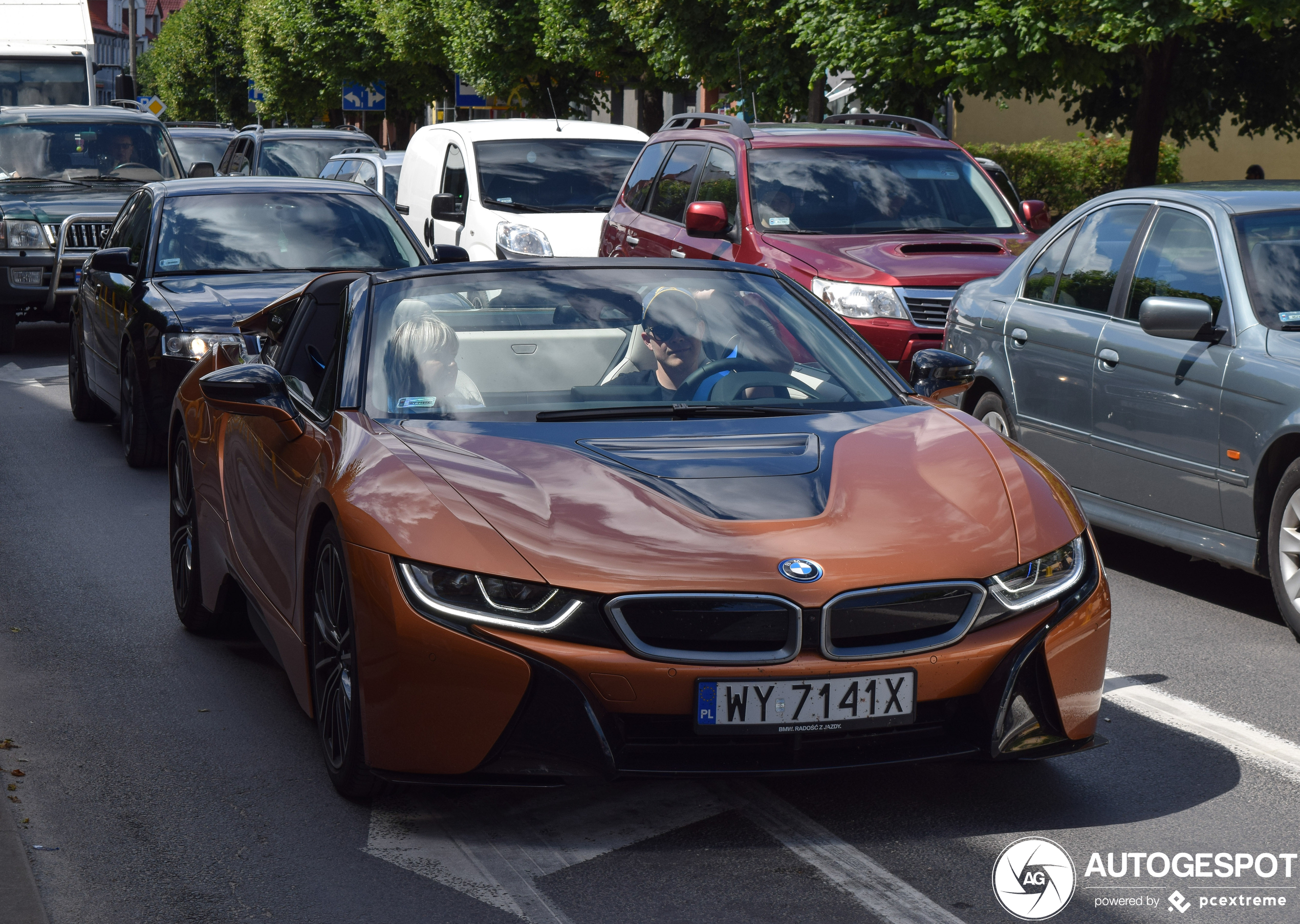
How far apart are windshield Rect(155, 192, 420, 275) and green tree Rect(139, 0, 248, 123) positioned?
64417 millimetres

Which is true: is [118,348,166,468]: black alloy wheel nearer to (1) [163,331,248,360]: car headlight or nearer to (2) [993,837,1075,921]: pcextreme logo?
(1) [163,331,248,360]: car headlight

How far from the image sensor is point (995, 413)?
27.8 ft

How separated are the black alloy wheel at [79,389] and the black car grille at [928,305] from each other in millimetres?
5390

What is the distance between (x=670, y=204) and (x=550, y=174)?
3.92 meters

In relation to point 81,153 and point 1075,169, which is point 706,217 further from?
point 1075,169

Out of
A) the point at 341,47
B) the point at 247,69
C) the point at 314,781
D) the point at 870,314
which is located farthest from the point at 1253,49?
the point at 247,69

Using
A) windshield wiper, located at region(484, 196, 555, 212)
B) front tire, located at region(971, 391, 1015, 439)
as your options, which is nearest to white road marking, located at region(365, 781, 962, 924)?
front tire, located at region(971, 391, 1015, 439)

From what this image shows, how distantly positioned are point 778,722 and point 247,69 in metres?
63.8

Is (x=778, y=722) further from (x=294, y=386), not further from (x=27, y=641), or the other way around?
(x=27, y=641)

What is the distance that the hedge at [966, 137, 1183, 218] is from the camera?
28.0 metres

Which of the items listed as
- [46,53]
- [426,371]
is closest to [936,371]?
[426,371]

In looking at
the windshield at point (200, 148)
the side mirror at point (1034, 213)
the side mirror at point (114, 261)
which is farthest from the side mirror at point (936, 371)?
the windshield at point (200, 148)

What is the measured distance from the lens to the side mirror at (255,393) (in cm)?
526

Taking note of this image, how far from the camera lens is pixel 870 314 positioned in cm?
1070
